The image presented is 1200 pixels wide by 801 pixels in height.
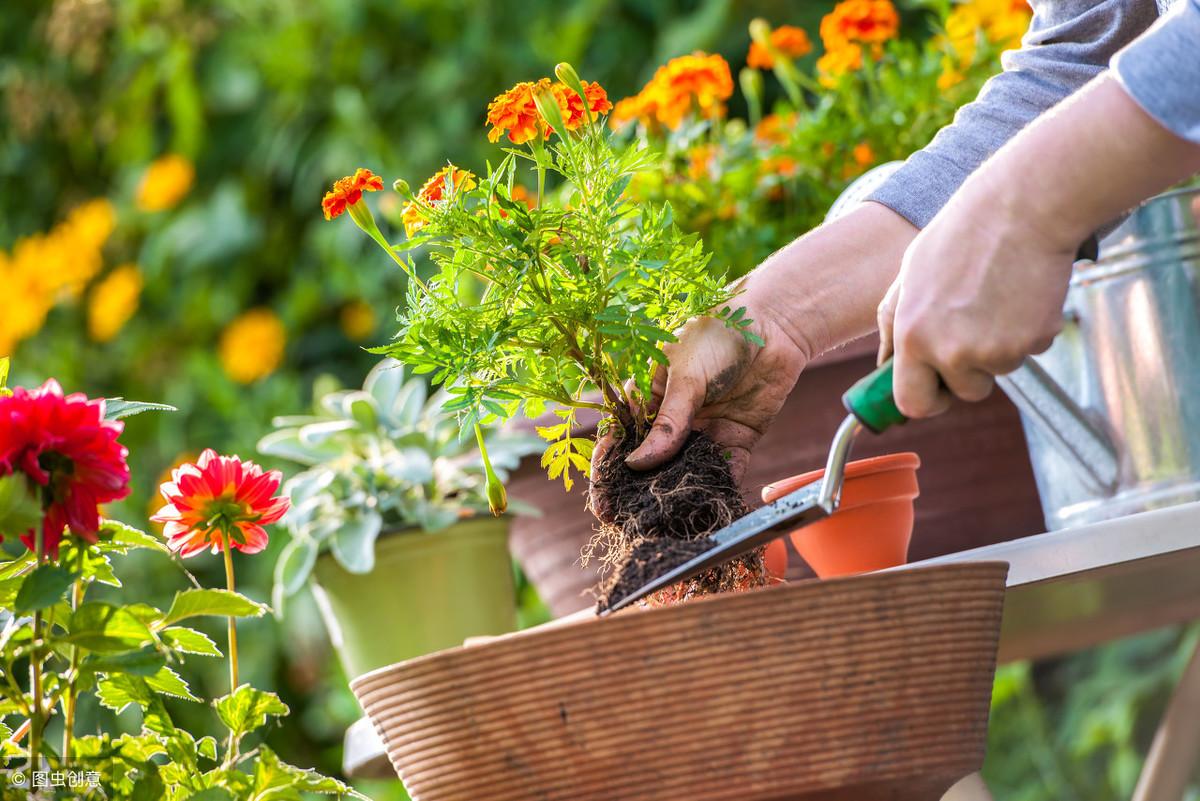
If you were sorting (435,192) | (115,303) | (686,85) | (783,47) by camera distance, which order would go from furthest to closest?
(115,303)
(783,47)
(686,85)
(435,192)

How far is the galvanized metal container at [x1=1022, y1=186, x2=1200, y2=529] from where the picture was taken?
1.01 meters

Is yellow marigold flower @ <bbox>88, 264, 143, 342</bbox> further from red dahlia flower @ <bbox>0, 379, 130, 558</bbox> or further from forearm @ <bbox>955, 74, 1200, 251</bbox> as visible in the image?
forearm @ <bbox>955, 74, 1200, 251</bbox>

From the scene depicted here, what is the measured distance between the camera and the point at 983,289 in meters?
0.68

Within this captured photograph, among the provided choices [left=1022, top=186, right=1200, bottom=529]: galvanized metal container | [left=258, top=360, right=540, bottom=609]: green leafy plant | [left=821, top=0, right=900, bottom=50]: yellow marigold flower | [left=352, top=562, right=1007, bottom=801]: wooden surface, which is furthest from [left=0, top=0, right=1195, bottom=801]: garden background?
[left=352, top=562, right=1007, bottom=801]: wooden surface

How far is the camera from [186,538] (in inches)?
35.8

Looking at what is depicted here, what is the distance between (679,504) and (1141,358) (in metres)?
0.43

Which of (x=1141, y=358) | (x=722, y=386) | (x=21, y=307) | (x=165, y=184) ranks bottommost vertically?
(x=1141, y=358)

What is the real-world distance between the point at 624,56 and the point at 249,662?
1.42m

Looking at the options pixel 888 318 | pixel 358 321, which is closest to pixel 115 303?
pixel 358 321

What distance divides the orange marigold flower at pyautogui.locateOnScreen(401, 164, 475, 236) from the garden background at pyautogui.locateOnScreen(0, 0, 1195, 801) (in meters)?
1.50

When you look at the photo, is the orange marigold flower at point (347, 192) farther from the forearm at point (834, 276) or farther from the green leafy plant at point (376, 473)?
the green leafy plant at point (376, 473)

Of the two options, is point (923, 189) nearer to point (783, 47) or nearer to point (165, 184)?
point (783, 47)

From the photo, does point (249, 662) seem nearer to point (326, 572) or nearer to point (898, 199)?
point (326, 572)

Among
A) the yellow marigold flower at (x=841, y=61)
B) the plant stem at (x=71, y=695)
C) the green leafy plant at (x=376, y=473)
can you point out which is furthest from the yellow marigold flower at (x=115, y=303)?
the plant stem at (x=71, y=695)
